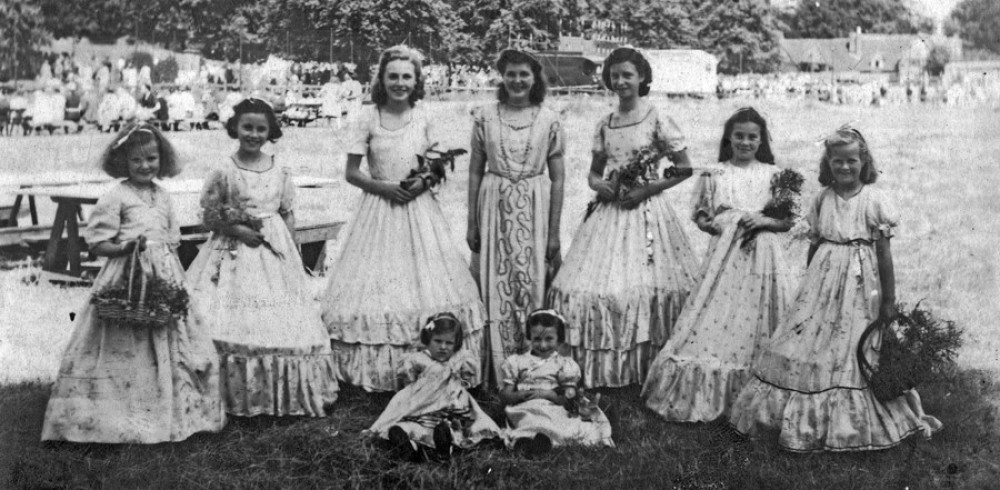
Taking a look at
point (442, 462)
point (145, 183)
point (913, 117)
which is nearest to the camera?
point (442, 462)

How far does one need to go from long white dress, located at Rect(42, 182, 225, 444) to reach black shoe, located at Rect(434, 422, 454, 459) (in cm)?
138

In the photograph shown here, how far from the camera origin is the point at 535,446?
179 inches

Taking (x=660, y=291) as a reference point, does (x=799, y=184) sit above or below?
above

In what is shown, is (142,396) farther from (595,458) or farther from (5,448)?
(595,458)

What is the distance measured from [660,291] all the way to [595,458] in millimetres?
1229

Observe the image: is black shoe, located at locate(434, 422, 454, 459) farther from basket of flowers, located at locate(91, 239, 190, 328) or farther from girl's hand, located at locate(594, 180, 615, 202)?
girl's hand, located at locate(594, 180, 615, 202)

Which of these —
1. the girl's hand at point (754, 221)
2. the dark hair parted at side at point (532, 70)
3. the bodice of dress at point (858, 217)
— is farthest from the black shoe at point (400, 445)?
the bodice of dress at point (858, 217)

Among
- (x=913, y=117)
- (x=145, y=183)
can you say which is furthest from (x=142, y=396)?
(x=913, y=117)

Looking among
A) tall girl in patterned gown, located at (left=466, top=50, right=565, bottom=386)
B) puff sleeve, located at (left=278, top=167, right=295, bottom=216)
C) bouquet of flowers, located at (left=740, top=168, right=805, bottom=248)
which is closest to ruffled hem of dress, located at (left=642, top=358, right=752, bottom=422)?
bouquet of flowers, located at (left=740, top=168, right=805, bottom=248)

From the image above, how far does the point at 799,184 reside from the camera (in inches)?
197

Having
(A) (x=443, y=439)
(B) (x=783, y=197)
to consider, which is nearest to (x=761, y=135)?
(B) (x=783, y=197)

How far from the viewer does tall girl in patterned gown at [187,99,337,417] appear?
16.3 feet

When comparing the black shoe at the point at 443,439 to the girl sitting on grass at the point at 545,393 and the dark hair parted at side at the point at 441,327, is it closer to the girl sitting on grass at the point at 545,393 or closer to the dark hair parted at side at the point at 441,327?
the girl sitting on grass at the point at 545,393

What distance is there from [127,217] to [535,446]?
250cm
